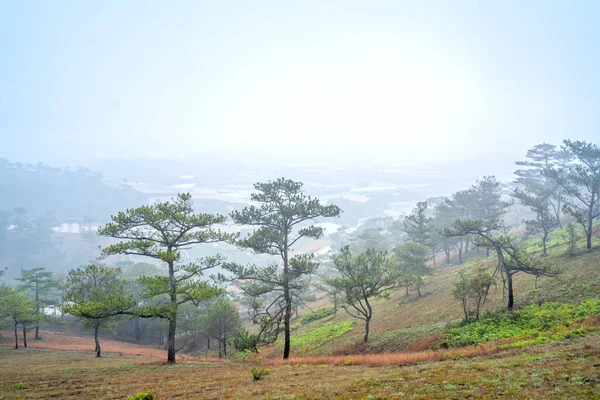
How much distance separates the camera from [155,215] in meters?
21.1

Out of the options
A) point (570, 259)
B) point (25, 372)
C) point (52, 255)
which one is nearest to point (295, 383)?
point (25, 372)

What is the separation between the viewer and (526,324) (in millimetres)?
19578

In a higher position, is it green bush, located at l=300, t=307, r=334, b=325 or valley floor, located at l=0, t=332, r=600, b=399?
valley floor, located at l=0, t=332, r=600, b=399

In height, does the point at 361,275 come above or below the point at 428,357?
above

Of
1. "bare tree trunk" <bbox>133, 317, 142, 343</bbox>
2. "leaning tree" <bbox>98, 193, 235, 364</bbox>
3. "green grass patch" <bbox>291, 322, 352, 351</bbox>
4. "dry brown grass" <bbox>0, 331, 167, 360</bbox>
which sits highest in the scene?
"leaning tree" <bbox>98, 193, 235, 364</bbox>

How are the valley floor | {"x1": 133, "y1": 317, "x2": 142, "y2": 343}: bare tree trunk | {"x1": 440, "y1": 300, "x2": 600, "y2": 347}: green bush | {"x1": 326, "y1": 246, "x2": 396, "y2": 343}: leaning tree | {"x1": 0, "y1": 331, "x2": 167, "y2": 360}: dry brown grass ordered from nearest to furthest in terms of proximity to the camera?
the valley floor
{"x1": 440, "y1": 300, "x2": 600, "y2": 347}: green bush
{"x1": 326, "y1": 246, "x2": 396, "y2": 343}: leaning tree
{"x1": 0, "y1": 331, "x2": 167, "y2": 360}: dry brown grass
{"x1": 133, "y1": 317, "x2": 142, "y2": 343}: bare tree trunk

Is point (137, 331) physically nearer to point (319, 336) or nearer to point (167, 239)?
point (319, 336)

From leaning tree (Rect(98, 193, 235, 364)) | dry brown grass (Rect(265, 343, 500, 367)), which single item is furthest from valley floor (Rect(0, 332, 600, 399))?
leaning tree (Rect(98, 193, 235, 364))

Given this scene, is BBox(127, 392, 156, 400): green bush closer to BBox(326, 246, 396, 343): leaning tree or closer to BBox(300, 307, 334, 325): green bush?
BBox(326, 246, 396, 343): leaning tree

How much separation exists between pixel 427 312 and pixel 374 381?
20.3 m

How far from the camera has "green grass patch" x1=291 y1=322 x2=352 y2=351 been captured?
31191 millimetres

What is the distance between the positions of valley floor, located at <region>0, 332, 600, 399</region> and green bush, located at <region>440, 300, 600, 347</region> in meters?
2.62

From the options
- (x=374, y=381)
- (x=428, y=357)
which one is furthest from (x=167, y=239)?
(x=428, y=357)

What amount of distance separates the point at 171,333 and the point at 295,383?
40.7 ft
